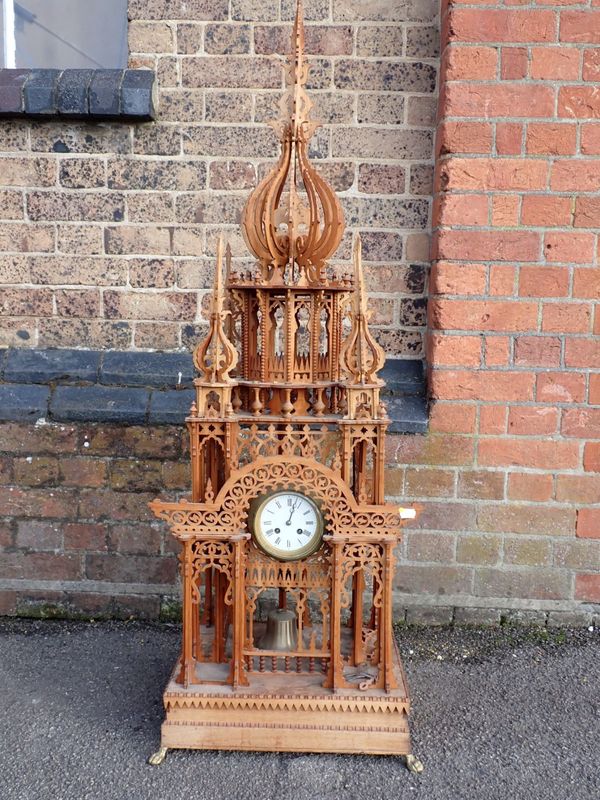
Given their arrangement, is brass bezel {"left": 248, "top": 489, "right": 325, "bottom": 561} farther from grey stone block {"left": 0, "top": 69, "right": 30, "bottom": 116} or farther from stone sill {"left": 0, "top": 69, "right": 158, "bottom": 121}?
grey stone block {"left": 0, "top": 69, "right": 30, "bottom": 116}

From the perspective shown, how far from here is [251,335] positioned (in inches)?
107

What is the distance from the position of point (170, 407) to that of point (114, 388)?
0.34 metres

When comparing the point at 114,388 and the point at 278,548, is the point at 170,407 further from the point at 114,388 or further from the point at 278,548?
the point at 278,548

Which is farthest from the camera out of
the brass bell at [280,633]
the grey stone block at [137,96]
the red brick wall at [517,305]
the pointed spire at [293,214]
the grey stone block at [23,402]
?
the grey stone block at [23,402]

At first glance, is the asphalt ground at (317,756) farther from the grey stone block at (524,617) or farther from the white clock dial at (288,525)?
the white clock dial at (288,525)

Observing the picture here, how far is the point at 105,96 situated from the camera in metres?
3.65

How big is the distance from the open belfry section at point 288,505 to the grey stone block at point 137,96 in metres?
1.24

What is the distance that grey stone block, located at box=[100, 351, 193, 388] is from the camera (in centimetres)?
381

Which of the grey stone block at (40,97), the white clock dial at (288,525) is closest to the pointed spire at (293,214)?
the white clock dial at (288,525)

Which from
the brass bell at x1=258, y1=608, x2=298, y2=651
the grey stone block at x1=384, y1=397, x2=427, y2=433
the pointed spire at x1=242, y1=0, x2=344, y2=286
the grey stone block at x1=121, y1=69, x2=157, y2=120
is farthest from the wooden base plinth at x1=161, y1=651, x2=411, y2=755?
the grey stone block at x1=121, y1=69, x2=157, y2=120

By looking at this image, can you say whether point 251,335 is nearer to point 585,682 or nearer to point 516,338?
point 516,338

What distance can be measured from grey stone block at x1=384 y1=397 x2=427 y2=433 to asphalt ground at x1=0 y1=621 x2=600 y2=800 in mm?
1060

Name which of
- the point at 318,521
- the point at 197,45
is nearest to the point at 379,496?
the point at 318,521

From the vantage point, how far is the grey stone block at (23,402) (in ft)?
12.3
